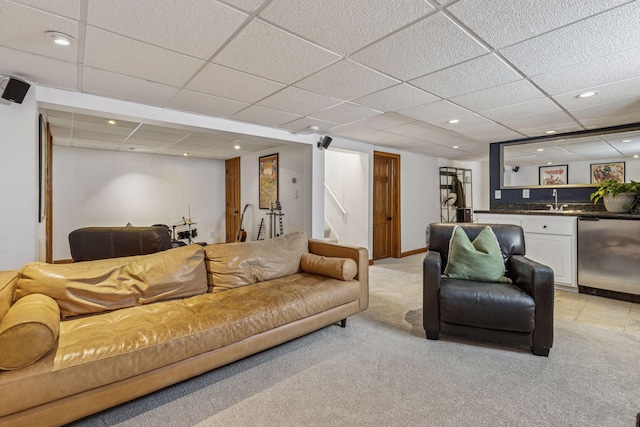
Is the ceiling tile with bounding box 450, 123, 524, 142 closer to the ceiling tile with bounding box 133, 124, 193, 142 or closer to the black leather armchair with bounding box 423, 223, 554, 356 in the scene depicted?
the black leather armchair with bounding box 423, 223, 554, 356

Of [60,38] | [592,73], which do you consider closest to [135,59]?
[60,38]

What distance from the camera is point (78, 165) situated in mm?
5824

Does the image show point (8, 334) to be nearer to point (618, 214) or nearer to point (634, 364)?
point (634, 364)

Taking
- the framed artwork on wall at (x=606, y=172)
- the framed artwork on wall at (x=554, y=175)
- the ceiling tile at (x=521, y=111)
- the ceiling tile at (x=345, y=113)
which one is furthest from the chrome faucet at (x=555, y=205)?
the ceiling tile at (x=345, y=113)

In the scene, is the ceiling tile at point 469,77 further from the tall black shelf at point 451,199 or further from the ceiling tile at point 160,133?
the tall black shelf at point 451,199

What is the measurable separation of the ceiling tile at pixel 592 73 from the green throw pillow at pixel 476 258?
1315 mm

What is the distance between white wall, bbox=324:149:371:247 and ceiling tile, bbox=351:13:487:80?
3.02 m

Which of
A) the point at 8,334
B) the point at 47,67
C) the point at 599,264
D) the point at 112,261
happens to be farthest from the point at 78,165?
the point at 599,264

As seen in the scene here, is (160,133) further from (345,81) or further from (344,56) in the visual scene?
(344,56)

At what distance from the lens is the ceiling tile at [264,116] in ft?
11.2

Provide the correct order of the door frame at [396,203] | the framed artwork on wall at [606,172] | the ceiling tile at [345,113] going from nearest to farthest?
the ceiling tile at [345,113], the framed artwork on wall at [606,172], the door frame at [396,203]

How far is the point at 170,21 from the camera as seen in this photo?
1727mm

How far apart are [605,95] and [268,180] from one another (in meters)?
4.81

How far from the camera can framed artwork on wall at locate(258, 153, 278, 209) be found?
5766mm
